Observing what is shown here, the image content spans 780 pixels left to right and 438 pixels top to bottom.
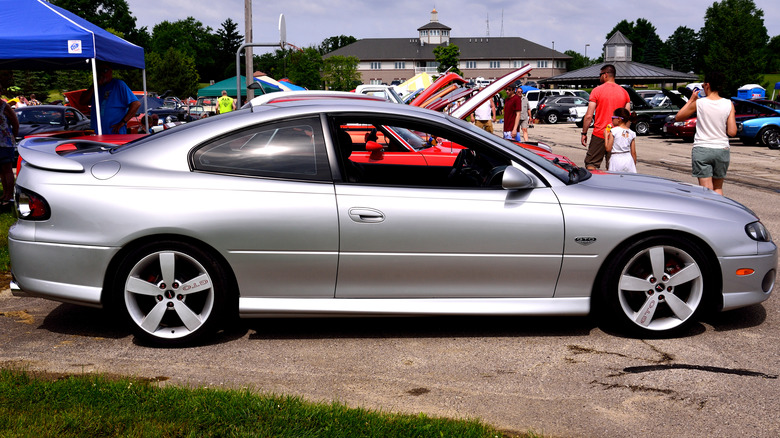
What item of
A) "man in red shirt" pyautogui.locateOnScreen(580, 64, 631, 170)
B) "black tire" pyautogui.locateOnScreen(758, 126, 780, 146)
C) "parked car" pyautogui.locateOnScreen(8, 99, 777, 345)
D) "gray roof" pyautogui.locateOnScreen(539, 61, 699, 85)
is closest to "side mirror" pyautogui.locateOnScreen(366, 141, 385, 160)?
"parked car" pyautogui.locateOnScreen(8, 99, 777, 345)

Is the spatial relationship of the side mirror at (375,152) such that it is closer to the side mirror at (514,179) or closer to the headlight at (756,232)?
the side mirror at (514,179)

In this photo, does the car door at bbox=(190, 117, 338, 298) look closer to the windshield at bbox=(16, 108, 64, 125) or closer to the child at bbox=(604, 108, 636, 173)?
the child at bbox=(604, 108, 636, 173)

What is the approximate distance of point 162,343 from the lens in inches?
175

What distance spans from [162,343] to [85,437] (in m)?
1.30

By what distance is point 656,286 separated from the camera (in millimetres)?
4582

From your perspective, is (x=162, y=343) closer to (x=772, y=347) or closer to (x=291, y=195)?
(x=291, y=195)

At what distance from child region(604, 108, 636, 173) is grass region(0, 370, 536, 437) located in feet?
19.0

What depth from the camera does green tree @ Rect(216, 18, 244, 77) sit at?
4646 inches

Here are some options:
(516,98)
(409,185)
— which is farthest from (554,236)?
(516,98)

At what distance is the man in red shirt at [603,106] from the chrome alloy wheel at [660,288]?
4.62 meters

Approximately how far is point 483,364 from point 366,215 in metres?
1.09

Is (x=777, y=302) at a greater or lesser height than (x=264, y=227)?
lesser

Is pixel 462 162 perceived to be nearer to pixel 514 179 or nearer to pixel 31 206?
pixel 514 179

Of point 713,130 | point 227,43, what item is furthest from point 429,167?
point 227,43
